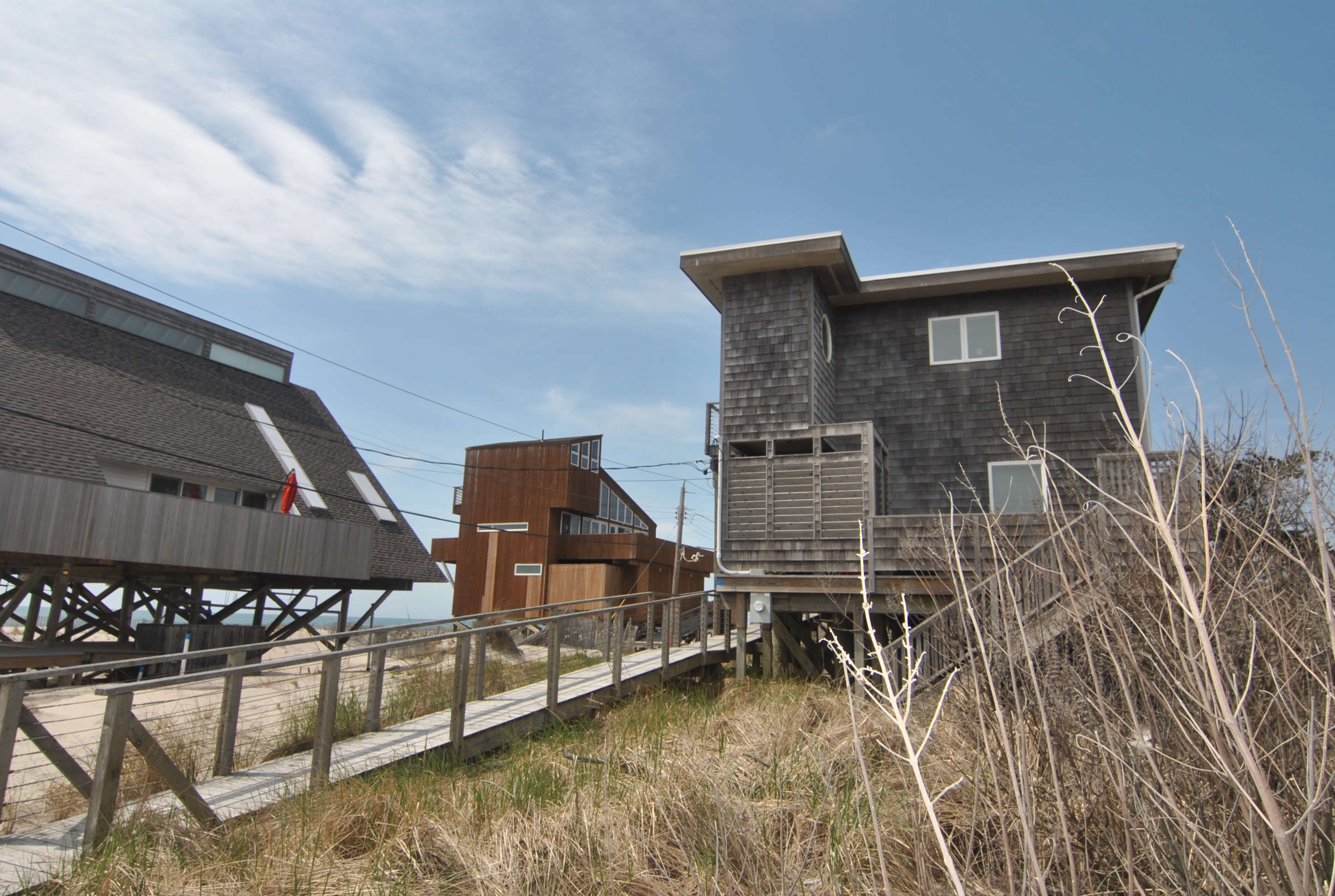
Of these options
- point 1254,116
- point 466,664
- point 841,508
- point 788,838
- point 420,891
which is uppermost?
point 1254,116

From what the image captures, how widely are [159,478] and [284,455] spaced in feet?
14.1

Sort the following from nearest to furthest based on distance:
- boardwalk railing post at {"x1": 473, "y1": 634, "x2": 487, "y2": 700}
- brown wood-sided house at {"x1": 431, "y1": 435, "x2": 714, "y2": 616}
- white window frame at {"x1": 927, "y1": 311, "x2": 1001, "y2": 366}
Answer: boardwalk railing post at {"x1": 473, "y1": 634, "x2": 487, "y2": 700}
white window frame at {"x1": 927, "y1": 311, "x2": 1001, "y2": 366}
brown wood-sided house at {"x1": 431, "y1": 435, "x2": 714, "y2": 616}

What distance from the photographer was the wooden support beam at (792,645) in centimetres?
1280

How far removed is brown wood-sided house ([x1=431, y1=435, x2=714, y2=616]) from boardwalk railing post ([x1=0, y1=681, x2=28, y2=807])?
23676 mm

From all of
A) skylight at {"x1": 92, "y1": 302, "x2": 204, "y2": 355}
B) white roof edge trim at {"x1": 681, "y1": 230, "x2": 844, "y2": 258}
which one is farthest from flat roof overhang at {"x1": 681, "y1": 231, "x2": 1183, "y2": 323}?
skylight at {"x1": 92, "y1": 302, "x2": 204, "y2": 355}

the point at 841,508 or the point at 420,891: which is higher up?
the point at 841,508

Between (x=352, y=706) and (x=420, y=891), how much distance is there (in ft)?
10.9

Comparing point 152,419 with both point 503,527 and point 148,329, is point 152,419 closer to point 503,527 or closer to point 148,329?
point 148,329

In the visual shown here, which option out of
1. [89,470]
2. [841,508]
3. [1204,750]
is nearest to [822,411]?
[841,508]

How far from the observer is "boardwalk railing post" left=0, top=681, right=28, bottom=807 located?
452 cm

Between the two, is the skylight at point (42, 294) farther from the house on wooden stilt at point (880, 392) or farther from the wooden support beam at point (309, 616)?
the house on wooden stilt at point (880, 392)

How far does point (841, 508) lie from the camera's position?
12.4m

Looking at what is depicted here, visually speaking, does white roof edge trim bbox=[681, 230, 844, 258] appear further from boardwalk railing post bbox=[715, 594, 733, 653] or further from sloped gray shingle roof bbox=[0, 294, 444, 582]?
sloped gray shingle roof bbox=[0, 294, 444, 582]

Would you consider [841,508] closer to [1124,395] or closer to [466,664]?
[1124,395]
